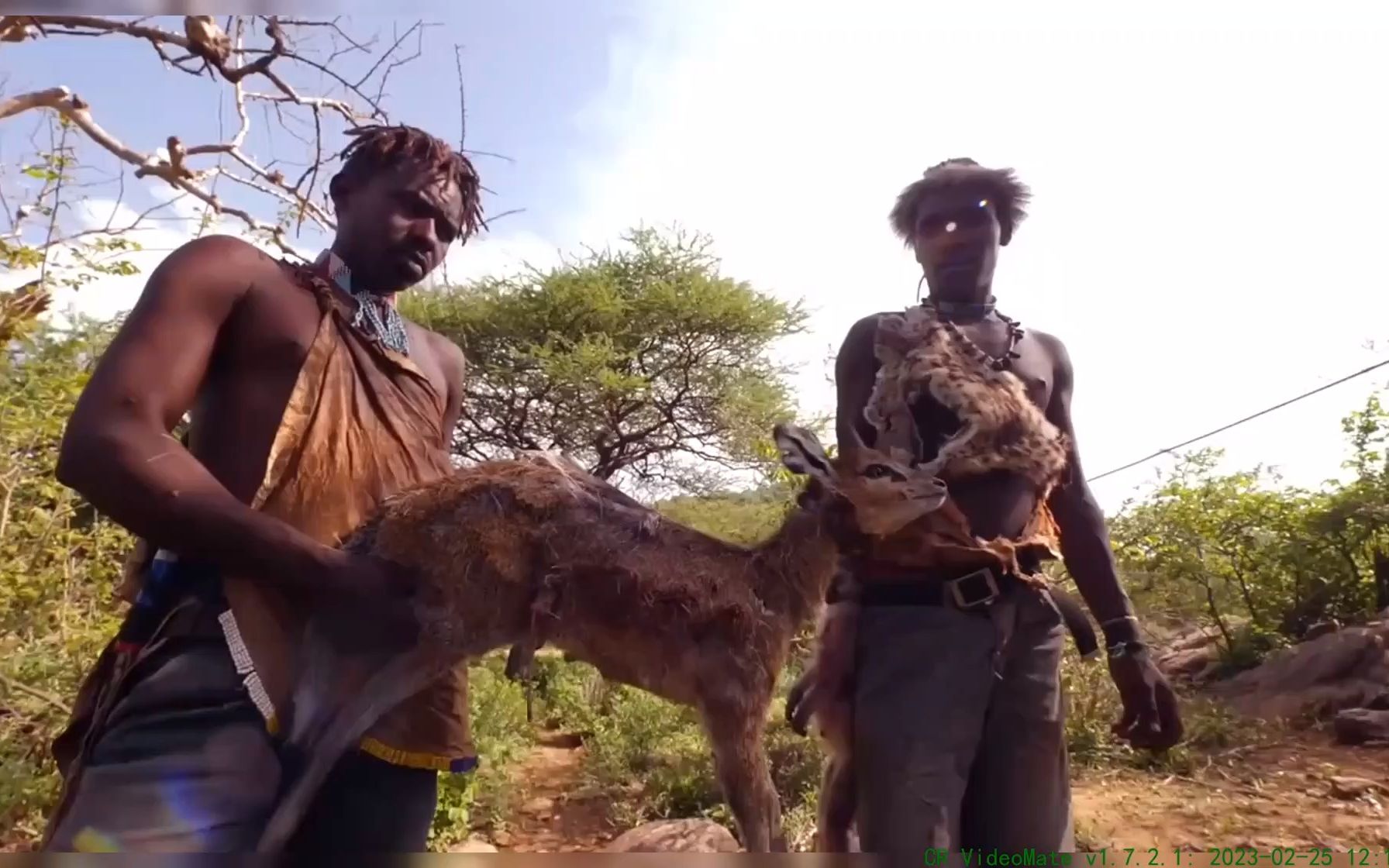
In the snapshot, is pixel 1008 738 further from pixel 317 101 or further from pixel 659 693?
pixel 317 101

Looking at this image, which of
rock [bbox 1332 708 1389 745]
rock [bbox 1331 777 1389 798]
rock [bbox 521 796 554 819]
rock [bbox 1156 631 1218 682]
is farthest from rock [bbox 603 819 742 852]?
rock [bbox 1156 631 1218 682]

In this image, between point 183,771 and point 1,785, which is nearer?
point 183,771

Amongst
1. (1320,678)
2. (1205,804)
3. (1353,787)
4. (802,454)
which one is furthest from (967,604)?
(1320,678)

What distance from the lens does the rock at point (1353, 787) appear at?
575cm

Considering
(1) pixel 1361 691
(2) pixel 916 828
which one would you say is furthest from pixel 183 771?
(1) pixel 1361 691

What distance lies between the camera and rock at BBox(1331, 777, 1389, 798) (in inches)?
226

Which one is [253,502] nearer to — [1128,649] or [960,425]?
[960,425]

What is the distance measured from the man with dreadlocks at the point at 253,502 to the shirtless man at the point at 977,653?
0.92 m

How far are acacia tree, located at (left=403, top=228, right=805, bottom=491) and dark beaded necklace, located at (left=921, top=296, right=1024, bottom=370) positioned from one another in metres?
3.42

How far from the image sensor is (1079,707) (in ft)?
20.3

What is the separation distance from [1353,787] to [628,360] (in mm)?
6569

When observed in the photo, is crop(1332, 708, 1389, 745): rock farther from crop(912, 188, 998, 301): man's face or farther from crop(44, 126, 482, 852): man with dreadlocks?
crop(44, 126, 482, 852): man with dreadlocks

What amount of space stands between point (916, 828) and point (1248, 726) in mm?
7345

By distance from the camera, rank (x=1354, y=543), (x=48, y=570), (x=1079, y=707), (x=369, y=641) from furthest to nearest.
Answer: (x=1354, y=543) → (x=1079, y=707) → (x=48, y=570) → (x=369, y=641)
